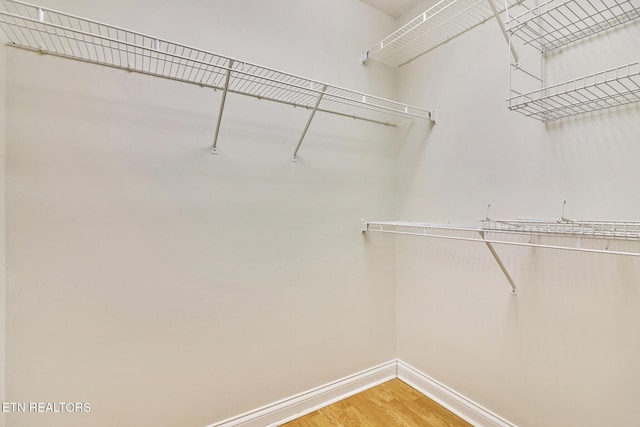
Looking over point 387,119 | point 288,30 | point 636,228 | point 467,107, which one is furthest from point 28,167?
point 636,228

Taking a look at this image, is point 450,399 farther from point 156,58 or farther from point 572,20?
point 156,58

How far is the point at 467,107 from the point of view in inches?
65.5

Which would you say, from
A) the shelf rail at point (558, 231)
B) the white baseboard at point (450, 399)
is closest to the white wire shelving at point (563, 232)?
the shelf rail at point (558, 231)

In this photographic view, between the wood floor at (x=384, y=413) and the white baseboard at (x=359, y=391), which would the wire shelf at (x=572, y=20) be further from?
the wood floor at (x=384, y=413)

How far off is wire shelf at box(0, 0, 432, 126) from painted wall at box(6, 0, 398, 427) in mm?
58

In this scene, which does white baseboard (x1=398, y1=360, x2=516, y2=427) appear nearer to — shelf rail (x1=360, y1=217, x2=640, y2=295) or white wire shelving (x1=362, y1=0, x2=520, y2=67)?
shelf rail (x1=360, y1=217, x2=640, y2=295)

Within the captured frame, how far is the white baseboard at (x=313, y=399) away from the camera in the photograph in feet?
5.11

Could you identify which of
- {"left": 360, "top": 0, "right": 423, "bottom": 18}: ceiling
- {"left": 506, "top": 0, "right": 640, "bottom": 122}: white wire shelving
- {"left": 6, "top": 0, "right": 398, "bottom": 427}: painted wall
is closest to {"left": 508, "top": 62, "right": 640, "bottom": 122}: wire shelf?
{"left": 506, "top": 0, "right": 640, "bottom": 122}: white wire shelving

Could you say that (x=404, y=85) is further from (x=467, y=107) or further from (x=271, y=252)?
(x=271, y=252)

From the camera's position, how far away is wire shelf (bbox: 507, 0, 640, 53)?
3.56 feet

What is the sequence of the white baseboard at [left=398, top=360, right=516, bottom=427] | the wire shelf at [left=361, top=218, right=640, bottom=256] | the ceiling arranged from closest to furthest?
the wire shelf at [left=361, top=218, right=640, bottom=256], the white baseboard at [left=398, top=360, right=516, bottom=427], the ceiling

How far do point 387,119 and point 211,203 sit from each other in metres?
1.31

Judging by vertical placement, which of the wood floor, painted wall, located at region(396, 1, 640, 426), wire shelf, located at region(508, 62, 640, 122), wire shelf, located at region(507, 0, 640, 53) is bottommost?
the wood floor

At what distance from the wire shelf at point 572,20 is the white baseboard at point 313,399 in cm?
200
